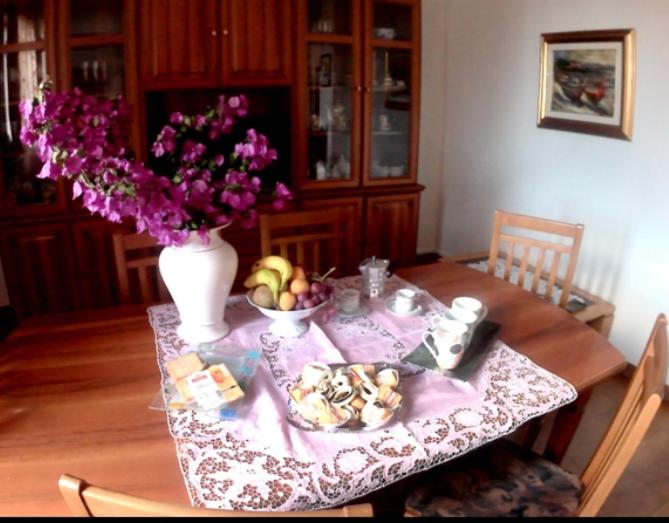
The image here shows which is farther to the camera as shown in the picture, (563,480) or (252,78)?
(252,78)

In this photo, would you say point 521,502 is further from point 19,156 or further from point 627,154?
point 19,156

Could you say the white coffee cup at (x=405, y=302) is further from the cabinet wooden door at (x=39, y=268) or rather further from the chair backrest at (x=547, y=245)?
the cabinet wooden door at (x=39, y=268)

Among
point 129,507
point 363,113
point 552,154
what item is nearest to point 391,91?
point 363,113

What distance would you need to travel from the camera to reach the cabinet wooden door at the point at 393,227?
3.22 meters

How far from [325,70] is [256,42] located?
415 mm

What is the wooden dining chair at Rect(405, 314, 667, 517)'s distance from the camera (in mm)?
1226

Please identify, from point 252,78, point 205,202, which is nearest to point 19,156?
point 252,78

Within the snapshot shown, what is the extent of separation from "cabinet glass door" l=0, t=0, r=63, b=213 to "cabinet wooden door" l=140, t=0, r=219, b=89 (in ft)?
1.47

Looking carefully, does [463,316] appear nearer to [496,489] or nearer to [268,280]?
[496,489]

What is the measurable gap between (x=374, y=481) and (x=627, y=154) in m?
2.17

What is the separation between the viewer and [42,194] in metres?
2.67

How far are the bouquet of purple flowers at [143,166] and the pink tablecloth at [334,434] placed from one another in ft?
1.26

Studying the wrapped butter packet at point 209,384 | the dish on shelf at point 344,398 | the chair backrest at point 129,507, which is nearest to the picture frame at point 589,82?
the dish on shelf at point 344,398

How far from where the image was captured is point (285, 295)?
1.52 metres
